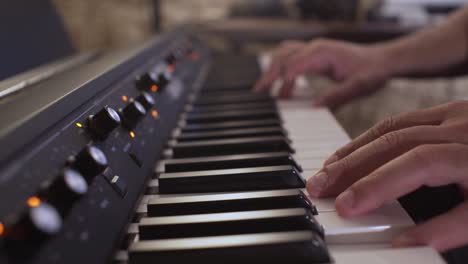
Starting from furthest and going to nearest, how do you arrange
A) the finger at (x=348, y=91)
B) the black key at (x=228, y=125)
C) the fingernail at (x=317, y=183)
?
1. the finger at (x=348, y=91)
2. the black key at (x=228, y=125)
3. the fingernail at (x=317, y=183)

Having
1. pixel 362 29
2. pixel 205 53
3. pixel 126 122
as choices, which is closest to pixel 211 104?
pixel 126 122

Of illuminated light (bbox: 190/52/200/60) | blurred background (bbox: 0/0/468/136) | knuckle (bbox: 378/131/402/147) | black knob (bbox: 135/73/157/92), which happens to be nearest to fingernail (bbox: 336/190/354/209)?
knuckle (bbox: 378/131/402/147)

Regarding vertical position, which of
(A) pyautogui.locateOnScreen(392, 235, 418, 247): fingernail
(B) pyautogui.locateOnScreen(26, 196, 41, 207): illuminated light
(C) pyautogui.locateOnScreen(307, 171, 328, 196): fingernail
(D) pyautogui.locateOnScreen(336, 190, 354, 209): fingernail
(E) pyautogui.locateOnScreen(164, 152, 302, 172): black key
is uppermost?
(B) pyautogui.locateOnScreen(26, 196, 41, 207): illuminated light

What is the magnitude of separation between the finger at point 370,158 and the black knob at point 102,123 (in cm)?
29

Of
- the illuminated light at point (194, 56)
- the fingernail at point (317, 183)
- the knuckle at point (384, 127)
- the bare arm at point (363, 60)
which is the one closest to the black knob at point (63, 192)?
the fingernail at point (317, 183)

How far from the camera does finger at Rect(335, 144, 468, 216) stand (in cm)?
47

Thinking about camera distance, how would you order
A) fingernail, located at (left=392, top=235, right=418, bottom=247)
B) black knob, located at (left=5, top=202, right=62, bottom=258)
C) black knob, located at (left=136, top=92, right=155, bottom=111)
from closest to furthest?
black knob, located at (left=5, top=202, right=62, bottom=258), fingernail, located at (left=392, top=235, right=418, bottom=247), black knob, located at (left=136, top=92, right=155, bottom=111)

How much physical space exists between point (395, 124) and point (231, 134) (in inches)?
12.4

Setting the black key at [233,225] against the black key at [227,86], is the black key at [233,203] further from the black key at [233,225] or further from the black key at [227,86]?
the black key at [227,86]

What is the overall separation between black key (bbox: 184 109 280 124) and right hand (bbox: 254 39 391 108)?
0.58 feet

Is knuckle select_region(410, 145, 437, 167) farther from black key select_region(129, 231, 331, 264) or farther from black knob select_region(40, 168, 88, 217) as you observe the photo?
black knob select_region(40, 168, 88, 217)

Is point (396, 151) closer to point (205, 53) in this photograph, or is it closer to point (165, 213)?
point (165, 213)

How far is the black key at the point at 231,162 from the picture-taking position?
0.64 m

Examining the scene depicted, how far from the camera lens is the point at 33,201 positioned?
14.7 inches
